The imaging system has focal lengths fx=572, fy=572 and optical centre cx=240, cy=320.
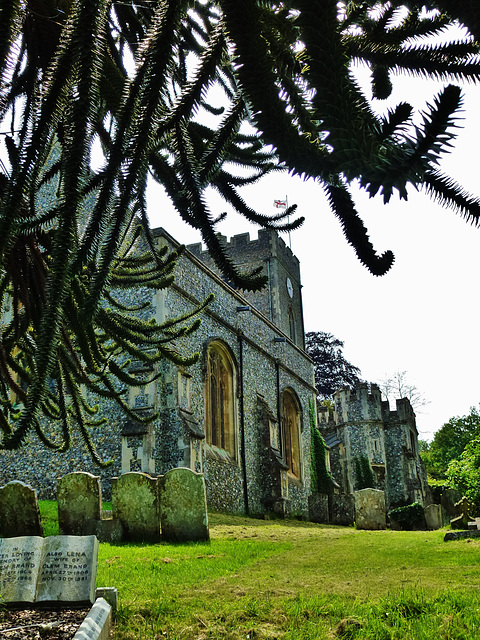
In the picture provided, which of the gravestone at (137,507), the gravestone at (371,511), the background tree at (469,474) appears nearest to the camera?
the gravestone at (137,507)

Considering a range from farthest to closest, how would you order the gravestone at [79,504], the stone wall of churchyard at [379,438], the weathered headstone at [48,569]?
the stone wall of churchyard at [379,438], the gravestone at [79,504], the weathered headstone at [48,569]

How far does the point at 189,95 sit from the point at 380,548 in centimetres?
833

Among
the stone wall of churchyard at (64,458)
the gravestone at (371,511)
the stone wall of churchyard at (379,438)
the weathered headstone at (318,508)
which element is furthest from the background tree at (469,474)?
the stone wall of churchyard at (379,438)

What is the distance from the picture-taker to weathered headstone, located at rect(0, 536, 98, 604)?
451 centimetres

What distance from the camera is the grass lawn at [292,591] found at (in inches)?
153

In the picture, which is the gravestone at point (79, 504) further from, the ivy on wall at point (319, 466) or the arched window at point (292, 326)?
the arched window at point (292, 326)

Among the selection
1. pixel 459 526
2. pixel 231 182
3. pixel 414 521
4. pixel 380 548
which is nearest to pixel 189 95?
pixel 231 182

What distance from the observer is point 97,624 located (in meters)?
3.73

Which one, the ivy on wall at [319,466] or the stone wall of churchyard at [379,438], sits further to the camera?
the stone wall of churchyard at [379,438]

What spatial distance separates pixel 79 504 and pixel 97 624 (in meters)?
5.11

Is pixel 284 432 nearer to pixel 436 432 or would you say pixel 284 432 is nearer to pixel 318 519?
pixel 318 519

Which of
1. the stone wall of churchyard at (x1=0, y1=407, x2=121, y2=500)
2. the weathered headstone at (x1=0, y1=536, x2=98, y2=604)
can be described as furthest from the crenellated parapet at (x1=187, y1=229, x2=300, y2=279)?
the weathered headstone at (x1=0, y1=536, x2=98, y2=604)

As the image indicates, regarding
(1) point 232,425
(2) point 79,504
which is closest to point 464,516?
(1) point 232,425

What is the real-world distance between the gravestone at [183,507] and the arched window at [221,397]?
638 cm
